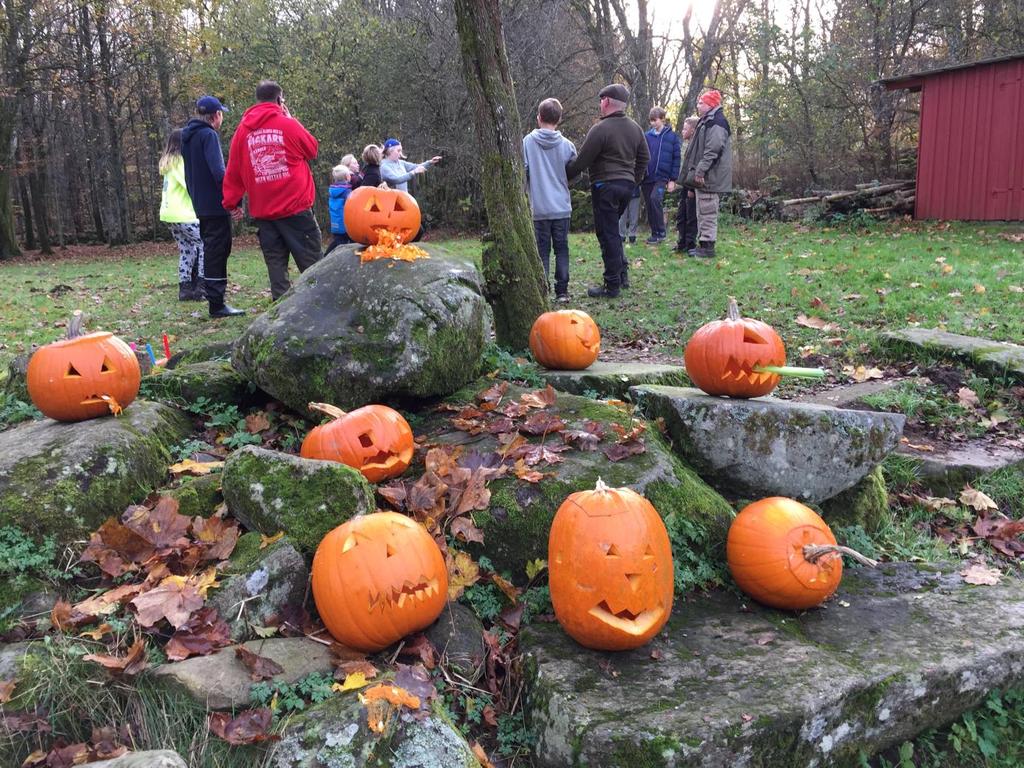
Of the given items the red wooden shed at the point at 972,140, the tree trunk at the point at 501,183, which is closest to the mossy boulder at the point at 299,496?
the tree trunk at the point at 501,183

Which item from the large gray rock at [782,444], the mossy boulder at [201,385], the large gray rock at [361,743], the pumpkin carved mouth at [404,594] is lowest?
the large gray rock at [361,743]

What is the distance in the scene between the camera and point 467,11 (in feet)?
17.2

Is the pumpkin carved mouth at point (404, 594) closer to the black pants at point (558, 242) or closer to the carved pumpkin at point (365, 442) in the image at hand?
the carved pumpkin at point (365, 442)

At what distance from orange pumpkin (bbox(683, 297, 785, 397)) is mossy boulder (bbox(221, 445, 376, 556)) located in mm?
1987

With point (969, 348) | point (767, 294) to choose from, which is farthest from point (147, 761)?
point (767, 294)

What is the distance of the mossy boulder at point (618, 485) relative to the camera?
339 cm

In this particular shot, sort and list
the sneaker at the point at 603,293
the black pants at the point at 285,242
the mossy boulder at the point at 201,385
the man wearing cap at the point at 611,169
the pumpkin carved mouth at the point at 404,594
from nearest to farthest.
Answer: the pumpkin carved mouth at the point at 404,594
the mossy boulder at the point at 201,385
the black pants at the point at 285,242
the man wearing cap at the point at 611,169
the sneaker at the point at 603,293

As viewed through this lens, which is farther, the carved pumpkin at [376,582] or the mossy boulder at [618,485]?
the mossy boulder at [618,485]

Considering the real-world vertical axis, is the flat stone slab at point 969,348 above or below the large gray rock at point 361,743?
above

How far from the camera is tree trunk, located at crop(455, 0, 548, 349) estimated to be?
17.6ft

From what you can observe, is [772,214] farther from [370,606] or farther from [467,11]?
[370,606]

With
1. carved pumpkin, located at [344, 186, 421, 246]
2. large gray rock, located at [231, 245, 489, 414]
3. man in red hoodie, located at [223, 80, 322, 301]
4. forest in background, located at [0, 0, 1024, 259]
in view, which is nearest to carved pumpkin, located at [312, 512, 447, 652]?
large gray rock, located at [231, 245, 489, 414]

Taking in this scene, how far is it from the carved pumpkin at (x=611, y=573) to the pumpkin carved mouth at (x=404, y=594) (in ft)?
1.64

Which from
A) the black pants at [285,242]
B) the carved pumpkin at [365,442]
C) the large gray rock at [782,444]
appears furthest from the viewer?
the black pants at [285,242]
